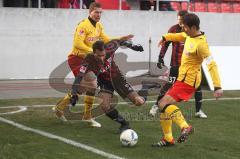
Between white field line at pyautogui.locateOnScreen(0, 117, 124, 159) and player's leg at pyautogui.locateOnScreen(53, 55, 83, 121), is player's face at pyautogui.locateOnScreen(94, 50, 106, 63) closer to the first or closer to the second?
player's leg at pyautogui.locateOnScreen(53, 55, 83, 121)

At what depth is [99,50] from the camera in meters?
9.68

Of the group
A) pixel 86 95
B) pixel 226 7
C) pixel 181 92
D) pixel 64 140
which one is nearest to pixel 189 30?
pixel 181 92

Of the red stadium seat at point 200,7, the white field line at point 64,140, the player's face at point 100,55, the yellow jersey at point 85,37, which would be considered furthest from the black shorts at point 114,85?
the red stadium seat at point 200,7

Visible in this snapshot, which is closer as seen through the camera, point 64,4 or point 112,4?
point 64,4

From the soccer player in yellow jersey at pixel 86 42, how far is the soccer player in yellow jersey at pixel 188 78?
222 centimetres

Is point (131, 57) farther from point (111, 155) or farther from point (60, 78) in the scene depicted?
point (111, 155)

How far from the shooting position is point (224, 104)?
1397 centimetres

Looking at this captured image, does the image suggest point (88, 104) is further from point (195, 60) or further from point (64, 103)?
point (195, 60)

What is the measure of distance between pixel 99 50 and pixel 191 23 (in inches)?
73.2

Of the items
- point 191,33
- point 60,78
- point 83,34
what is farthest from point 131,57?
point 191,33

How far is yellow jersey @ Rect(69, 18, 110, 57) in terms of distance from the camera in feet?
34.7

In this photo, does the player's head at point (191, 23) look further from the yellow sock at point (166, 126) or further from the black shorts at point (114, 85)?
the black shorts at point (114, 85)

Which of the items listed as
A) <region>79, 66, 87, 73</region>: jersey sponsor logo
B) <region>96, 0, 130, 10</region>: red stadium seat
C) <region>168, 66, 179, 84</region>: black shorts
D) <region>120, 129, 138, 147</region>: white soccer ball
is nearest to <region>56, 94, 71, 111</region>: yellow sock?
<region>79, 66, 87, 73</region>: jersey sponsor logo

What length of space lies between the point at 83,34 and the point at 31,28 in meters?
9.97
